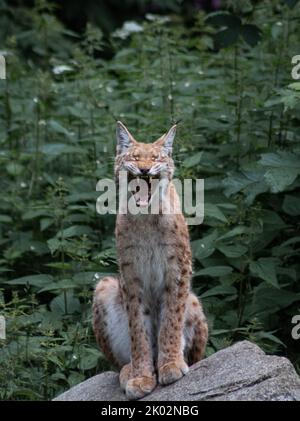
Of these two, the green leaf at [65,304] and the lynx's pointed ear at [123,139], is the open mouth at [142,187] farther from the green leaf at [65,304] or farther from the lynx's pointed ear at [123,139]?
the green leaf at [65,304]

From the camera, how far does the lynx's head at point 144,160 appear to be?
6.27m

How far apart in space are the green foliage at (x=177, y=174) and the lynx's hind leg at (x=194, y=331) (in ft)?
1.60

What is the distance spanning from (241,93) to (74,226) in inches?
68.8

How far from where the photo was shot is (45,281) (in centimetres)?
820

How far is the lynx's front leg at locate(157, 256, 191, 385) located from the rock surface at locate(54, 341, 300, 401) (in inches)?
2.9

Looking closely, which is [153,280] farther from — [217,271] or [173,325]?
[217,271]

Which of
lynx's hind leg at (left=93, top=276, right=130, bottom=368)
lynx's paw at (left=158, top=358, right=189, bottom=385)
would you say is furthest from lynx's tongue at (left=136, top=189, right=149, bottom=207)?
lynx's paw at (left=158, top=358, right=189, bottom=385)

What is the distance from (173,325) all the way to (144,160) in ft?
3.41

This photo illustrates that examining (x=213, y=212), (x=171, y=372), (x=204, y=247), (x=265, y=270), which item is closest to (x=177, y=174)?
(x=213, y=212)

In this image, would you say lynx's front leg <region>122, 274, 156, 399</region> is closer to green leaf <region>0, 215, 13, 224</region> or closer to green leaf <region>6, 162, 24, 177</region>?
green leaf <region>0, 215, 13, 224</region>

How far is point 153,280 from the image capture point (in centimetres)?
663

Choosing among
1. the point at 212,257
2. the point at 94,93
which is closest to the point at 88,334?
the point at 212,257

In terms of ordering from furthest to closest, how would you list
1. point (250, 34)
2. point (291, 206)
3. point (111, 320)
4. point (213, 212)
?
point (250, 34) → point (291, 206) → point (213, 212) → point (111, 320)
